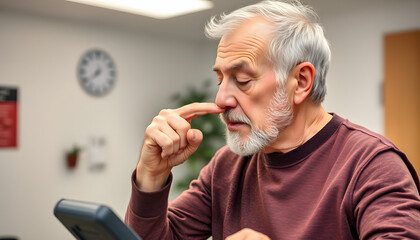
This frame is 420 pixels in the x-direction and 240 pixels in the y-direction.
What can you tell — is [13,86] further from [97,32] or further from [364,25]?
[364,25]

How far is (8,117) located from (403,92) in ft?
13.4

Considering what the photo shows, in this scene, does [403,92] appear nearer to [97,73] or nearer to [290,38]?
[290,38]

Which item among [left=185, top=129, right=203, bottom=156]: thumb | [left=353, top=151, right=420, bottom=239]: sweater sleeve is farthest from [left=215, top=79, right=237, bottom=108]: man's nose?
[left=353, top=151, right=420, bottom=239]: sweater sleeve

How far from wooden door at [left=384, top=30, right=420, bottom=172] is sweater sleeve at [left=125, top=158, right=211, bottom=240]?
10.9ft

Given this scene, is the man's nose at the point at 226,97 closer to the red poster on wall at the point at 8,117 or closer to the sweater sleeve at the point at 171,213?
the sweater sleeve at the point at 171,213

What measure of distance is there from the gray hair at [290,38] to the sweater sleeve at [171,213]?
1.52 ft

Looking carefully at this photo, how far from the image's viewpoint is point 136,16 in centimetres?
494

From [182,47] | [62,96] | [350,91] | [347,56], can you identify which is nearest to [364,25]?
[347,56]

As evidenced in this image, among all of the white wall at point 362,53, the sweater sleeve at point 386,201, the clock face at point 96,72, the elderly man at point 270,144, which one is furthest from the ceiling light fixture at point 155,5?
the sweater sleeve at point 386,201

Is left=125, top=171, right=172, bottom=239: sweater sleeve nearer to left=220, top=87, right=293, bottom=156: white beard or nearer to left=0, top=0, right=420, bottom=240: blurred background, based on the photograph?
left=220, top=87, right=293, bottom=156: white beard

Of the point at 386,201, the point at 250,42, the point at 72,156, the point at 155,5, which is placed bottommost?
the point at 72,156

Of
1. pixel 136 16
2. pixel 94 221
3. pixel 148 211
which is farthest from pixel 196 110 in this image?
pixel 136 16

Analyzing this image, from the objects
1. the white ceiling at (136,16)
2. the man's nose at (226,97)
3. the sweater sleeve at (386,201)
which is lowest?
the sweater sleeve at (386,201)

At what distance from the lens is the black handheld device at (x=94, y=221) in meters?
0.64
